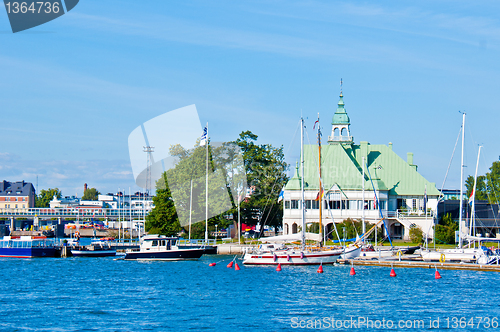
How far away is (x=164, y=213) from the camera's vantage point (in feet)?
295

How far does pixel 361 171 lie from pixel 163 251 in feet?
115

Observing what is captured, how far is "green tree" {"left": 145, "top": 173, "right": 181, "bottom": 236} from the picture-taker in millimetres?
89312

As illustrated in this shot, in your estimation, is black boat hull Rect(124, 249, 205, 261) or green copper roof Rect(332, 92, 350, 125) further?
green copper roof Rect(332, 92, 350, 125)

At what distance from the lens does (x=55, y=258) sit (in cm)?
8550

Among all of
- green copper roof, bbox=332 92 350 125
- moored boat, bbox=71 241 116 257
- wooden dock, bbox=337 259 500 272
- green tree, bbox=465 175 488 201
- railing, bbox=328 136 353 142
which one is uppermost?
green copper roof, bbox=332 92 350 125

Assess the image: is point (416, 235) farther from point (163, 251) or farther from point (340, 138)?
point (163, 251)

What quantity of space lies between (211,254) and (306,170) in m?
21.3

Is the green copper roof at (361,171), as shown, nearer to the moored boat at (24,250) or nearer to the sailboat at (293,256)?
the sailboat at (293,256)

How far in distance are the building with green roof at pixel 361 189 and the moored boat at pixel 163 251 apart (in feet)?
66.2

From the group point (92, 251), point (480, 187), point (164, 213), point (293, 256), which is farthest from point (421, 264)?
point (480, 187)

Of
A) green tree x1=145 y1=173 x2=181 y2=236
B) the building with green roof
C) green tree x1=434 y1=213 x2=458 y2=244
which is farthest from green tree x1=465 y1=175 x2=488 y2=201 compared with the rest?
green tree x1=145 y1=173 x2=181 y2=236

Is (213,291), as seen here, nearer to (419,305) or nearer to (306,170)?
(419,305)

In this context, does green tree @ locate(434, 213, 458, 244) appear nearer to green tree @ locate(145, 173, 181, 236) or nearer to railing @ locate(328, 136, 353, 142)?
railing @ locate(328, 136, 353, 142)

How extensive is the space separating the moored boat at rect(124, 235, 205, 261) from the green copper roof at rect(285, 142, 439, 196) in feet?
75.4
